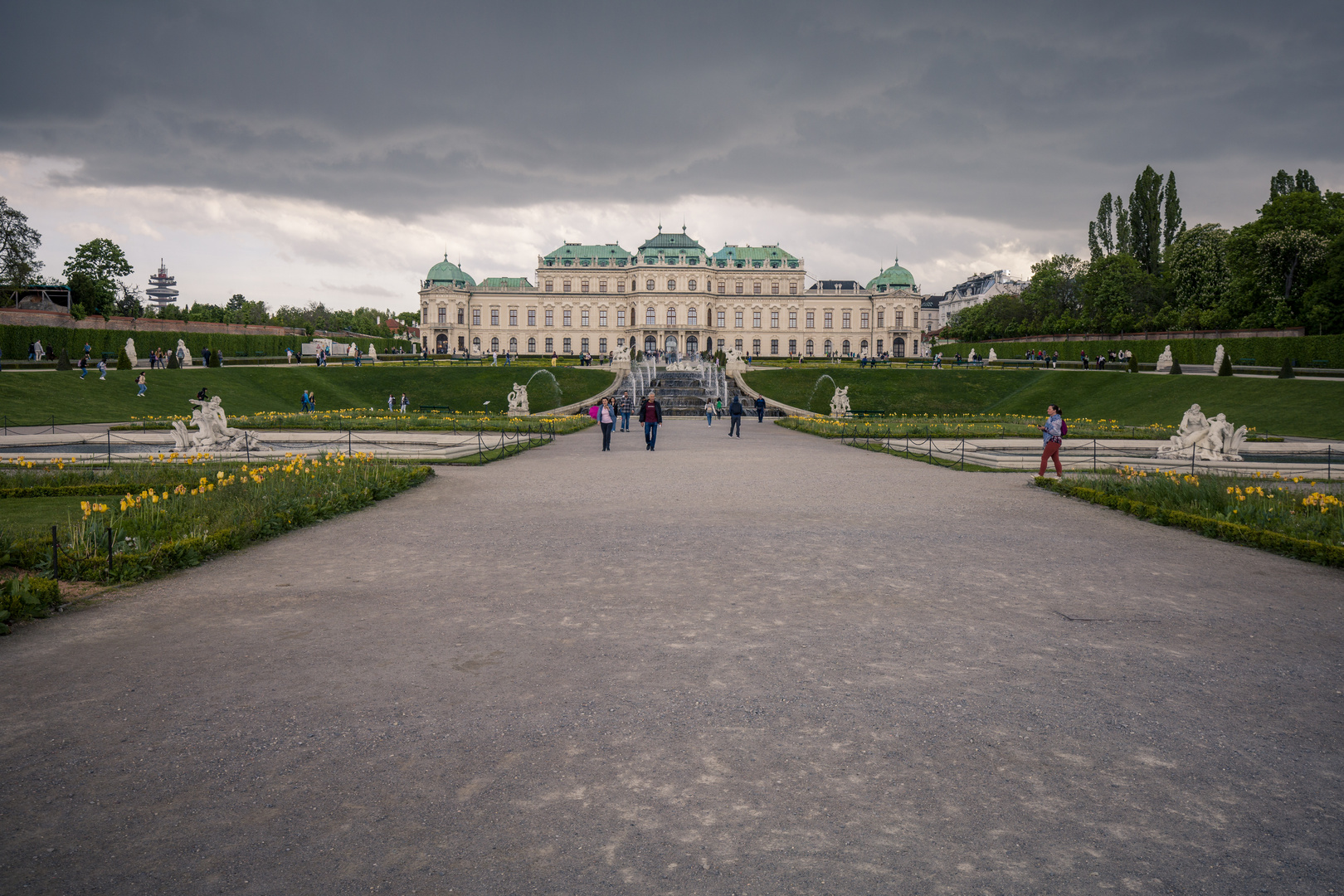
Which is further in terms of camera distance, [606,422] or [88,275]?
[88,275]

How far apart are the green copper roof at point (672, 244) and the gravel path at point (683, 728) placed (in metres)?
106

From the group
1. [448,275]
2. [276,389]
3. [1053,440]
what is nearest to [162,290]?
[448,275]

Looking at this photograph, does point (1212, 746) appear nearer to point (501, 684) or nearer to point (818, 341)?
point (501, 684)

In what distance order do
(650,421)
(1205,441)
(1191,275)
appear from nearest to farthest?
(1205,441), (650,421), (1191,275)

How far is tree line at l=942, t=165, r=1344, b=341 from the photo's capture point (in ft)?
170

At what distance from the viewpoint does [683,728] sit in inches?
200

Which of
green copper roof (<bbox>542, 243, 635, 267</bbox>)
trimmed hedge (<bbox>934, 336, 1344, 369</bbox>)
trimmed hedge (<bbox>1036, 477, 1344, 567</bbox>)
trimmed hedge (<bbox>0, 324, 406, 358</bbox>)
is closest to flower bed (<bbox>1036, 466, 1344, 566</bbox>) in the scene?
trimmed hedge (<bbox>1036, 477, 1344, 567</bbox>)

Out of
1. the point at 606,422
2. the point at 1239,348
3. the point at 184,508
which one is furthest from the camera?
the point at 1239,348

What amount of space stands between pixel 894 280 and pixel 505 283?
182 feet

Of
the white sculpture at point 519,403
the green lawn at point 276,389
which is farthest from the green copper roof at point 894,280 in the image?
the white sculpture at point 519,403

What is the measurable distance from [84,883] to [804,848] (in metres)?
3.27

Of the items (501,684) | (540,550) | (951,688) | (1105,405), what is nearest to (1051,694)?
(951,688)

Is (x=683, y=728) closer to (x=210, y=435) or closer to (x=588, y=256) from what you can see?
(x=210, y=435)

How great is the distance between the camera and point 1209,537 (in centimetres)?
1149
